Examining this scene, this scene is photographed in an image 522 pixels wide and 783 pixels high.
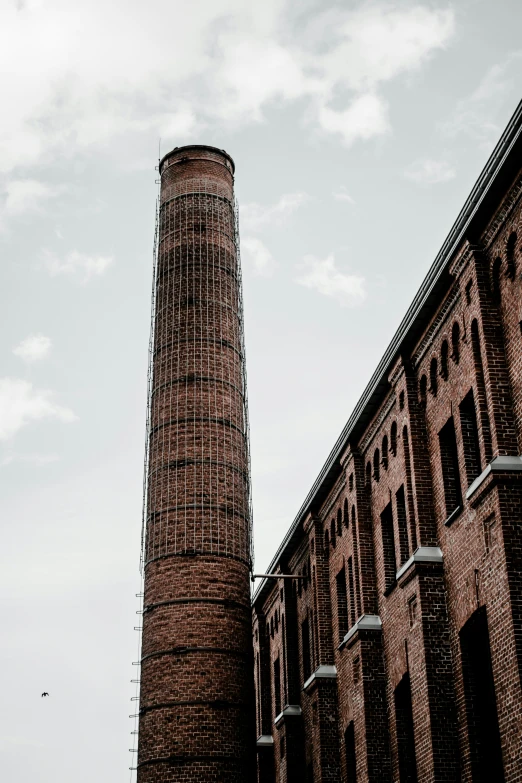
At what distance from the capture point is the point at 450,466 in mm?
17188

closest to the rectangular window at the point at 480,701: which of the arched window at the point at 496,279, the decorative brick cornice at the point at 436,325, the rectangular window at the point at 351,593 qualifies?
the arched window at the point at 496,279

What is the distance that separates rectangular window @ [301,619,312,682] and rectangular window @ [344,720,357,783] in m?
3.56

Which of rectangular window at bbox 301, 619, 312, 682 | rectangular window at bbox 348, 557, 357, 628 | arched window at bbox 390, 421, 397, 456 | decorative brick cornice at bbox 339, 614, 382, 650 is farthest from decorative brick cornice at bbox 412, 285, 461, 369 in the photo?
rectangular window at bbox 301, 619, 312, 682

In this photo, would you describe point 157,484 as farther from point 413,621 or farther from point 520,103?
point 520,103

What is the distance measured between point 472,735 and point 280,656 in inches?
507

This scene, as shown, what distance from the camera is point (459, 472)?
1666cm

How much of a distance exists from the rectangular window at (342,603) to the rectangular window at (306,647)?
8.60ft

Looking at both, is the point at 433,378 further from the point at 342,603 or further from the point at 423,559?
the point at 342,603

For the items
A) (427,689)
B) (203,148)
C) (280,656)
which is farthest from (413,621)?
(203,148)

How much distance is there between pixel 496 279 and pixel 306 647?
12873 mm

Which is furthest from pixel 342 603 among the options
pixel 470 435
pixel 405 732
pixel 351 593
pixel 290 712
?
pixel 470 435

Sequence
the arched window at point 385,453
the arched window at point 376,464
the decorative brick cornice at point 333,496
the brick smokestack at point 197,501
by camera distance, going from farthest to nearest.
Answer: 1. the decorative brick cornice at point 333,496
2. the brick smokestack at point 197,501
3. the arched window at point 376,464
4. the arched window at point 385,453

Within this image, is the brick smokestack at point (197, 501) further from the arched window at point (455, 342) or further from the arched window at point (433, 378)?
the arched window at point (455, 342)

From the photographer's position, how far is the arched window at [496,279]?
15.4m
